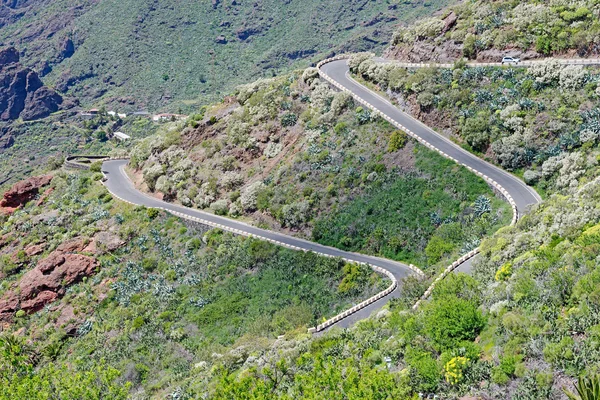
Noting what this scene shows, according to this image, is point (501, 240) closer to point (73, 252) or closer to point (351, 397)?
point (351, 397)

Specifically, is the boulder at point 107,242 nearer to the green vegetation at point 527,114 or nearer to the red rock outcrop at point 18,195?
the red rock outcrop at point 18,195

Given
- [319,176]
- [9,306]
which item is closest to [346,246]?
[319,176]

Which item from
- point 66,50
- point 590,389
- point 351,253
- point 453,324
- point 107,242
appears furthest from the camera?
point 66,50

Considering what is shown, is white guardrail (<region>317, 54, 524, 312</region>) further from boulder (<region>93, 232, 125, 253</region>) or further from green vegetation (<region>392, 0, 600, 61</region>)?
boulder (<region>93, 232, 125, 253</region>)

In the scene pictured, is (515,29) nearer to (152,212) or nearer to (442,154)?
(442,154)

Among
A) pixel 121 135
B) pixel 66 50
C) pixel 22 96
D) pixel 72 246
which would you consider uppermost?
pixel 66 50

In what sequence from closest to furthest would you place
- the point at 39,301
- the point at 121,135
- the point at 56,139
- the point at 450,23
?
the point at 39,301
the point at 450,23
the point at 121,135
the point at 56,139

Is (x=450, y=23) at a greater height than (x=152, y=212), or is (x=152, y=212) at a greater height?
(x=450, y=23)
